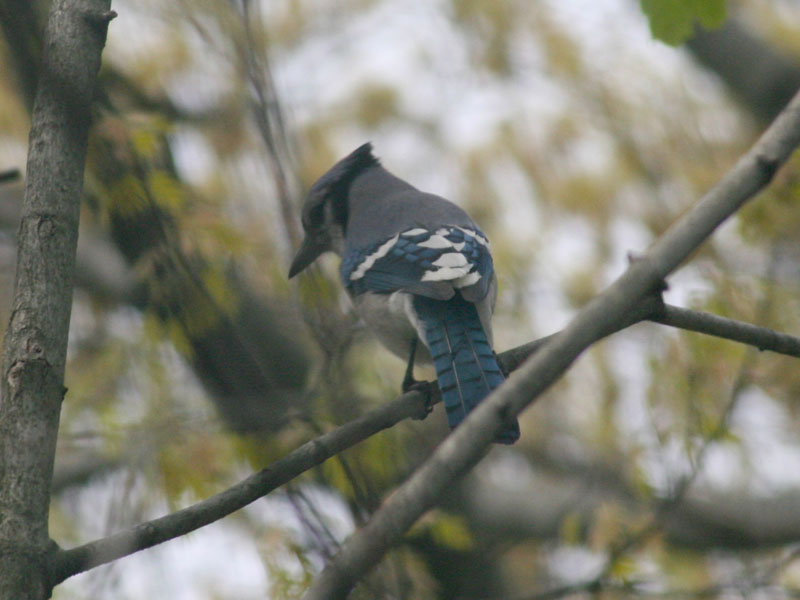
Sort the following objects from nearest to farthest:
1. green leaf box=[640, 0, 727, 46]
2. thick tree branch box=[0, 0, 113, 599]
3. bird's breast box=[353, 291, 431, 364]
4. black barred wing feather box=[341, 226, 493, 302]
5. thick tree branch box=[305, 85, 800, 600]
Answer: thick tree branch box=[305, 85, 800, 600] < thick tree branch box=[0, 0, 113, 599] < green leaf box=[640, 0, 727, 46] < black barred wing feather box=[341, 226, 493, 302] < bird's breast box=[353, 291, 431, 364]

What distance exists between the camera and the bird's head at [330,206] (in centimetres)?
289

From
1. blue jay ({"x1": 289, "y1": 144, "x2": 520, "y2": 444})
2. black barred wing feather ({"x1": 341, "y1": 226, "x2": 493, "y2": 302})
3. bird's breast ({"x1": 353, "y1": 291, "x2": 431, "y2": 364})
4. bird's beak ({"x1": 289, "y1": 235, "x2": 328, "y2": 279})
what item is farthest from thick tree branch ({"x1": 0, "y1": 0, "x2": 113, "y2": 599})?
bird's beak ({"x1": 289, "y1": 235, "x2": 328, "y2": 279})

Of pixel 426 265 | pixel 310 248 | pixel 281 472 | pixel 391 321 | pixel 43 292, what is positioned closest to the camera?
pixel 43 292

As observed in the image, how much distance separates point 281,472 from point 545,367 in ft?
1.56

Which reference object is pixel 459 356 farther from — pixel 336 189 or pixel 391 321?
pixel 336 189

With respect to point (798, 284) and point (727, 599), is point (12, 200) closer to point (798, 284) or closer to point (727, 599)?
point (798, 284)

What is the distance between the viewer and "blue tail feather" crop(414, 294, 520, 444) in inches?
70.0

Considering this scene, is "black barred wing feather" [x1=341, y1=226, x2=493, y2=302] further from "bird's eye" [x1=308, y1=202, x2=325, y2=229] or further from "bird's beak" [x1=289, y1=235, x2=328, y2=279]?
"bird's eye" [x1=308, y1=202, x2=325, y2=229]

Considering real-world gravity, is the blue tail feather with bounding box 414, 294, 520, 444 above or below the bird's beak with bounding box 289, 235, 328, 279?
below

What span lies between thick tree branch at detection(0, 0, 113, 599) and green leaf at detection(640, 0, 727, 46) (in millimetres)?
816

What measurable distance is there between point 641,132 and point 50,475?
167 inches

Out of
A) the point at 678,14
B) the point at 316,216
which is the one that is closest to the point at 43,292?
the point at 678,14

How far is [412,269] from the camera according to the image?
2.22m

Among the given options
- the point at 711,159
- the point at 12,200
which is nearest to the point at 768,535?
the point at 711,159
